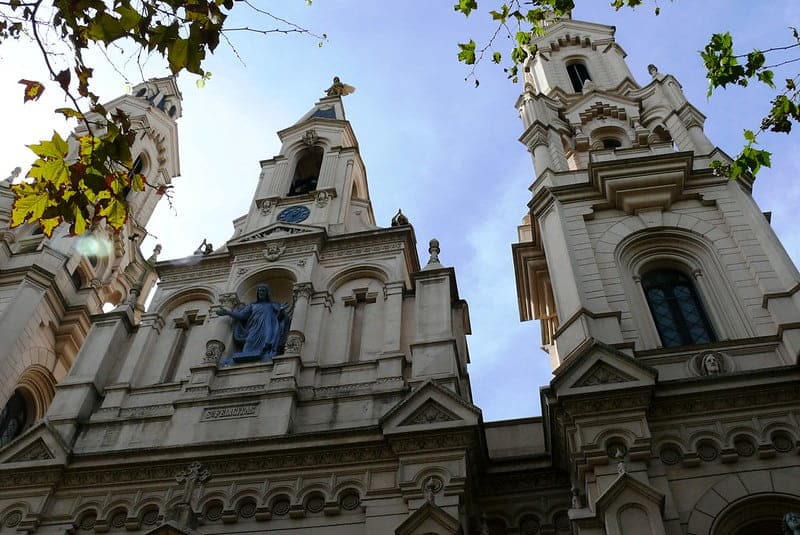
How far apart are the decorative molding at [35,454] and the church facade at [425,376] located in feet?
0.10

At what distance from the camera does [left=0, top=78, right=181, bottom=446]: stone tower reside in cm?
2017

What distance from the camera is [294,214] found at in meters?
21.6

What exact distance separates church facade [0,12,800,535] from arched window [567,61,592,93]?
6.07 meters

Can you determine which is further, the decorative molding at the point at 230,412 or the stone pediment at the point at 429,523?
the decorative molding at the point at 230,412

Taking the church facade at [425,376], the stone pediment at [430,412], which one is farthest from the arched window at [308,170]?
the stone pediment at [430,412]

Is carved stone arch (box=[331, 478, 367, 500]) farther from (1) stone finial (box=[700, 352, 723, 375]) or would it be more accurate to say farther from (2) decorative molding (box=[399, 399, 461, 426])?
(1) stone finial (box=[700, 352, 723, 375])

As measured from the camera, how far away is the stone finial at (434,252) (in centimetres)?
1761

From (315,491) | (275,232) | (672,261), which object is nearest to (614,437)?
(315,491)

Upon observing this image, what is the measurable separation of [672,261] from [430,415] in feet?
21.4

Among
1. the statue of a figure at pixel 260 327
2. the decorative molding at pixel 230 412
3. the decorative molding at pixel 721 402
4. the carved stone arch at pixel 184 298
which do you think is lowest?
the decorative molding at pixel 721 402

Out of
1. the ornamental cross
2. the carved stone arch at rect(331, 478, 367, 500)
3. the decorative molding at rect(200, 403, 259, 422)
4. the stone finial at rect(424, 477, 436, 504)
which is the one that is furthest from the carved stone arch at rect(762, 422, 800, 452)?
the ornamental cross

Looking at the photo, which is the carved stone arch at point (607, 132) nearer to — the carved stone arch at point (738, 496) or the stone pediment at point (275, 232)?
the stone pediment at point (275, 232)

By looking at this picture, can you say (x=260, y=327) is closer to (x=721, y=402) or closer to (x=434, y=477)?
(x=434, y=477)

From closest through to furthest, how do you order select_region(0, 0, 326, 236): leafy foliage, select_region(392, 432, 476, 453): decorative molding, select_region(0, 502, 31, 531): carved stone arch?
1. select_region(0, 0, 326, 236): leafy foliage
2. select_region(392, 432, 476, 453): decorative molding
3. select_region(0, 502, 31, 531): carved stone arch
